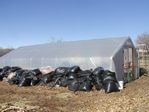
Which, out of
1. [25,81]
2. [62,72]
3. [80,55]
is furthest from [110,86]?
[80,55]

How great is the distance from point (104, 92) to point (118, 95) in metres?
0.97

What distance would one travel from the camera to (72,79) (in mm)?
13797

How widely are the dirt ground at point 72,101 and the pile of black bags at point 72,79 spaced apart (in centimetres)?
40

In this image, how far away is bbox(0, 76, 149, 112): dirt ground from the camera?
8.63 meters

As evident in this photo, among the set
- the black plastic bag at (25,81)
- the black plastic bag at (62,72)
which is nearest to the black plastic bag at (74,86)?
the black plastic bag at (62,72)

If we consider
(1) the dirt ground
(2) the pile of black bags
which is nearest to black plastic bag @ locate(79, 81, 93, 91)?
(2) the pile of black bags

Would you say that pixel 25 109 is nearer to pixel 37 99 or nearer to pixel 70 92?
pixel 37 99

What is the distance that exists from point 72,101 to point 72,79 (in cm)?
363

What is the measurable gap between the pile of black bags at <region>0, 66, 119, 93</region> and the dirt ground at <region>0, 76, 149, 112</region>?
1.31ft

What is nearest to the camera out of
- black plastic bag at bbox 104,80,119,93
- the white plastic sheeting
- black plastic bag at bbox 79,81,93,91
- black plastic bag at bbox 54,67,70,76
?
black plastic bag at bbox 104,80,119,93

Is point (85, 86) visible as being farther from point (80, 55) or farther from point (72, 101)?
point (80, 55)

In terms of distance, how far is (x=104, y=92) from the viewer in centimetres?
1226

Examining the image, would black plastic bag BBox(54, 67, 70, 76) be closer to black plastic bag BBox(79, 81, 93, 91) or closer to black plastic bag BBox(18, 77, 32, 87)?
black plastic bag BBox(18, 77, 32, 87)

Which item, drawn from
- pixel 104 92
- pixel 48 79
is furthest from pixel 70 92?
pixel 48 79
